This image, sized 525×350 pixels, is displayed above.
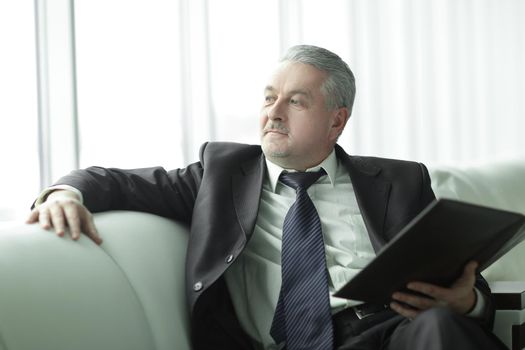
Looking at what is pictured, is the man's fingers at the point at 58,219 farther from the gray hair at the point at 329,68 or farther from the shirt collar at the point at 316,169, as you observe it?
the gray hair at the point at 329,68

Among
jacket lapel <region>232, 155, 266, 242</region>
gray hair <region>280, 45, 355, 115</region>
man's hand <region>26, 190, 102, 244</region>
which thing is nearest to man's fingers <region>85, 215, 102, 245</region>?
man's hand <region>26, 190, 102, 244</region>

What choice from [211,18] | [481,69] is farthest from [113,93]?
[481,69]

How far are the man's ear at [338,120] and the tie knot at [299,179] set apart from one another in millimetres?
196

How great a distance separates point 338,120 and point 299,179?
31 centimetres

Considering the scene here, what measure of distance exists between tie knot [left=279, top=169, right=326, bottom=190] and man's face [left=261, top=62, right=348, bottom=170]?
5cm

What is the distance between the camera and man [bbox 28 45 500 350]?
2.02 m

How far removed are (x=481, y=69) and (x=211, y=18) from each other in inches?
60.2

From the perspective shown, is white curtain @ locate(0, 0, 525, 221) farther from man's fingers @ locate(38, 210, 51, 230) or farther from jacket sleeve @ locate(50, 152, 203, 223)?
man's fingers @ locate(38, 210, 51, 230)

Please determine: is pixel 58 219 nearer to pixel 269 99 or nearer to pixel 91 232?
pixel 91 232

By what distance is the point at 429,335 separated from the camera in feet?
5.63

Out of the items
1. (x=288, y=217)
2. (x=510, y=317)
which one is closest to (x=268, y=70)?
(x=288, y=217)

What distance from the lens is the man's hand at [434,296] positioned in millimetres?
1855

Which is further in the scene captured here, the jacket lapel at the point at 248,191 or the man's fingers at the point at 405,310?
the jacket lapel at the point at 248,191

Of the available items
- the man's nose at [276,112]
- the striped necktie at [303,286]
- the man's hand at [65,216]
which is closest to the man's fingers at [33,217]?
the man's hand at [65,216]
